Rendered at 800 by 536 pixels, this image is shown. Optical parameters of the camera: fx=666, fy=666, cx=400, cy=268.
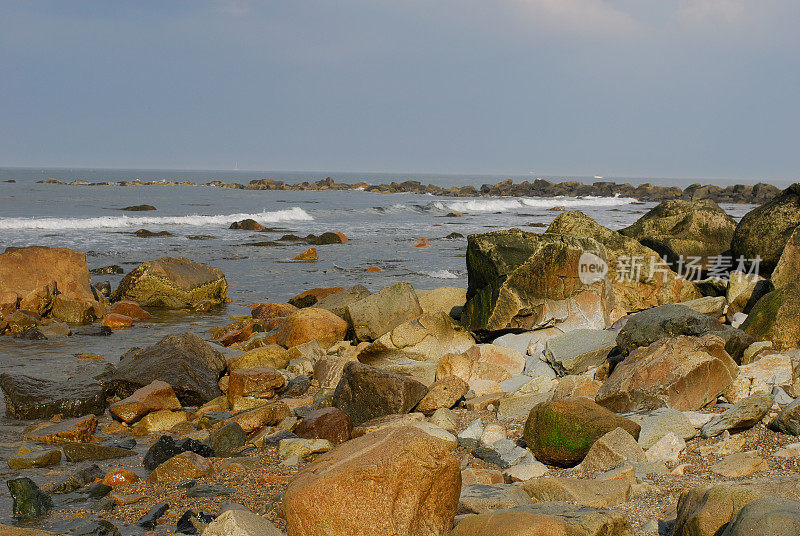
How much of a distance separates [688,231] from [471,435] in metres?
8.31

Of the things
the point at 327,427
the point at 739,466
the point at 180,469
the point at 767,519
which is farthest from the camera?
the point at 327,427

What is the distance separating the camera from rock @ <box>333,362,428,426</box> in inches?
294

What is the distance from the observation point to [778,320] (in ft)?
25.4

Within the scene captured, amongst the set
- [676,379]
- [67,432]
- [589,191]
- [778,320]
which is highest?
[589,191]

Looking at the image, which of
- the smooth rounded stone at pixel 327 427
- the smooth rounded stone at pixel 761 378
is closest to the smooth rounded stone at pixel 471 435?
the smooth rounded stone at pixel 327 427

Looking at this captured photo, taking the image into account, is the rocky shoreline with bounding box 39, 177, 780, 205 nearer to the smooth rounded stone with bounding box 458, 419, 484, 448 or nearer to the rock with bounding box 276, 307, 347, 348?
the rock with bounding box 276, 307, 347, 348

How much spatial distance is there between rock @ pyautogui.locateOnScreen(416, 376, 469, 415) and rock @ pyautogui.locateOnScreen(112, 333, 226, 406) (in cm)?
305

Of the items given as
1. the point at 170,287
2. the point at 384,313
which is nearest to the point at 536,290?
the point at 384,313

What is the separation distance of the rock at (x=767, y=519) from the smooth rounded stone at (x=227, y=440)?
4885mm

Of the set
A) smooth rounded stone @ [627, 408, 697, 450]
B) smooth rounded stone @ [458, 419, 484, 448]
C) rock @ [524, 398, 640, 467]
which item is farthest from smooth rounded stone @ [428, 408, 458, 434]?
smooth rounded stone @ [627, 408, 697, 450]

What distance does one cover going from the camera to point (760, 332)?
781 cm

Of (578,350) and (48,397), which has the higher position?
(578,350)

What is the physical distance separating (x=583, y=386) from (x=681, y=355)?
1093mm

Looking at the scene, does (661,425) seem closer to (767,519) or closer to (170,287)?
(767,519)
